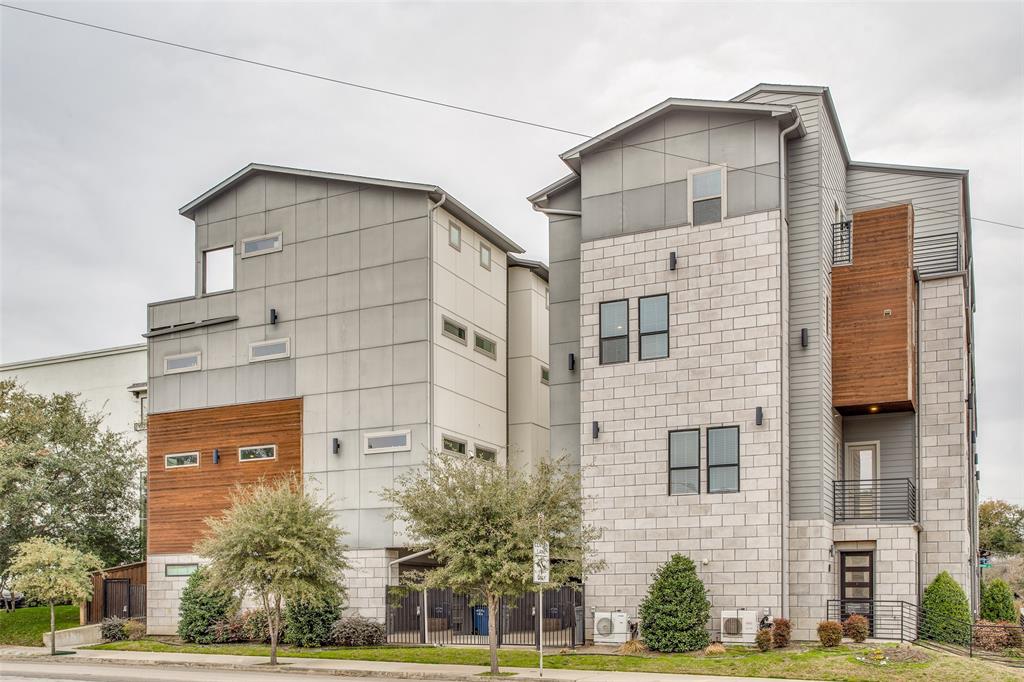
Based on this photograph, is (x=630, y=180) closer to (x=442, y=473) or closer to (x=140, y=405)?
(x=442, y=473)

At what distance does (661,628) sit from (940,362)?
11.5m

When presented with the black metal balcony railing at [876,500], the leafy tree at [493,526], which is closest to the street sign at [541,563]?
the leafy tree at [493,526]

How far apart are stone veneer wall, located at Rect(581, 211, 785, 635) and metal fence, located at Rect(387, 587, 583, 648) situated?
1.46 metres

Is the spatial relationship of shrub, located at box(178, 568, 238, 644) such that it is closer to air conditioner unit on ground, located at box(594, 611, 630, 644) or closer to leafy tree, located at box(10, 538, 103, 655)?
A: leafy tree, located at box(10, 538, 103, 655)

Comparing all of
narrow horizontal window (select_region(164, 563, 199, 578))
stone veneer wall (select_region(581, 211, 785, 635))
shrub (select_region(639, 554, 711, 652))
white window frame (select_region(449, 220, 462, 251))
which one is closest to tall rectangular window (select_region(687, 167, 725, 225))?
stone veneer wall (select_region(581, 211, 785, 635))

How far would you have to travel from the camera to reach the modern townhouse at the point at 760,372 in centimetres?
2858

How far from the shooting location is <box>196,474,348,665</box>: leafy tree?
28328 millimetres

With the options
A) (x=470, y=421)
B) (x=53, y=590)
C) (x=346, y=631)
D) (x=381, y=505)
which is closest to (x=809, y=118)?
(x=470, y=421)

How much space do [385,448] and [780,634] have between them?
526 inches

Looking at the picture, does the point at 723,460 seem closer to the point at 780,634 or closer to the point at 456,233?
the point at 780,634

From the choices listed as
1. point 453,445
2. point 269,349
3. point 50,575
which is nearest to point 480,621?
point 453,445

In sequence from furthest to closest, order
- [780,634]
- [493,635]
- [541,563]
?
[780,634] < [493,635] < [541,563]

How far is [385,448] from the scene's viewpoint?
112 feet

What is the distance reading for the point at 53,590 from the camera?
108ft
